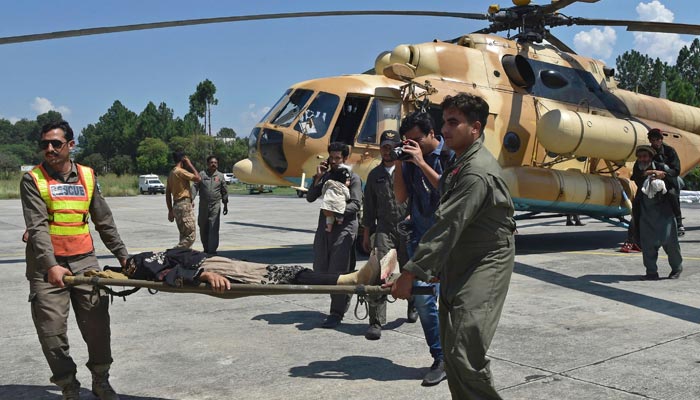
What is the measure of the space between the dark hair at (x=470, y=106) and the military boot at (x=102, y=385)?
2.63m

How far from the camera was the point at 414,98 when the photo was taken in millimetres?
10289

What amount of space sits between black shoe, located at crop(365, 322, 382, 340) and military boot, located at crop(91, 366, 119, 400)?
84.6 inches

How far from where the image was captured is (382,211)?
5828 millimetres

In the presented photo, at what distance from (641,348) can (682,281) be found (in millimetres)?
3630

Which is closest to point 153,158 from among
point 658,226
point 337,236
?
point 658,226

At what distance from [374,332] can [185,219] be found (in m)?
5.70

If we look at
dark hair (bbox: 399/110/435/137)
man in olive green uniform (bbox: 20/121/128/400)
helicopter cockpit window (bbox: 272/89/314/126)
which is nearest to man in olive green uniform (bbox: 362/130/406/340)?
dark hair (bbox: 399/110/435/137)

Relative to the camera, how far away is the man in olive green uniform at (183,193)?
1031 cm

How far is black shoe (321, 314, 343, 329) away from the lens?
590 centimetres

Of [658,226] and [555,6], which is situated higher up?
[555,6]

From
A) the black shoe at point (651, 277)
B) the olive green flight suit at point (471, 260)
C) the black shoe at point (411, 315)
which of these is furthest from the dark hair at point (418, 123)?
the black shoe at point (651, 277)

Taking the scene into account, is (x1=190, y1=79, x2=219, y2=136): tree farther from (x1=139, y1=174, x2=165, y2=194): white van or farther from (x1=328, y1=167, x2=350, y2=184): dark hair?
(x1=328, y1=167, x2=350, y2=184): dark hair

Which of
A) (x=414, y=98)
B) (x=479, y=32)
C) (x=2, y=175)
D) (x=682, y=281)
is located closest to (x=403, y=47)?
(x=414, y=98)

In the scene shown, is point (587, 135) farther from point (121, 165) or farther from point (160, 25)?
point (121, 165)
